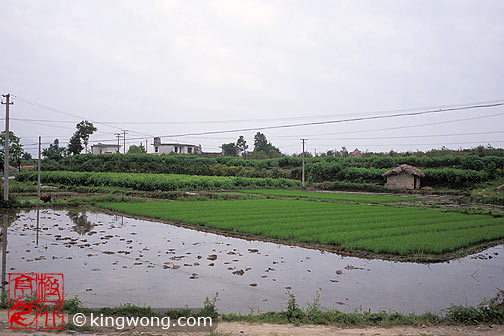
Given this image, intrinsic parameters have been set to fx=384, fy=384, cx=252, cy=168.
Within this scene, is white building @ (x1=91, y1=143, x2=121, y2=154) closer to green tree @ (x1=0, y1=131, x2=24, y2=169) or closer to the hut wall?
green tree @ (x1=0, y1=131, x2=24, y2=169)

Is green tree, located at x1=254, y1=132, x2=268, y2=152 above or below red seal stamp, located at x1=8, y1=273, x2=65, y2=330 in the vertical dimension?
above

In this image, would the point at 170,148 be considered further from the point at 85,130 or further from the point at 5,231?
the point at 5,231

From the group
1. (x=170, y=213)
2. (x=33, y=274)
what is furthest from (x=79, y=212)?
(x=33, y=274)

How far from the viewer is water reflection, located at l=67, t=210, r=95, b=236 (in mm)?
14383

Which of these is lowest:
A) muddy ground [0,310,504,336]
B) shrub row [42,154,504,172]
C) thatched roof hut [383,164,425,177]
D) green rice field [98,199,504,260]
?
muddy ground [0,310,504,336]

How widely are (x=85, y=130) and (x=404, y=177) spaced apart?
49813mm

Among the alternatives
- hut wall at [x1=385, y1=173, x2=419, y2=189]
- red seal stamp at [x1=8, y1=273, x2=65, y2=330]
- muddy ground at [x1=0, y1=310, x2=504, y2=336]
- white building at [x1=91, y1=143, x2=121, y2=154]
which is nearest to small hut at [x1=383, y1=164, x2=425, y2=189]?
hut wall at [x1=385, y1=173, x2=419, y2=189]

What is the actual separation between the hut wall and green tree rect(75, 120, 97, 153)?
1879 inches

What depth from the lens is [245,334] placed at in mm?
5043

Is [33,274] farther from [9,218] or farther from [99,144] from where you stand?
[99,144]

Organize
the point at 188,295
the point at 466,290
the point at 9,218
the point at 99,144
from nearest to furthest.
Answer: the point at 188,295, the point at 466,290, the point at 9,218, the point at 99,144

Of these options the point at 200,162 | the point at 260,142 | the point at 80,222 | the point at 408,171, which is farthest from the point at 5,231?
the point at 260,142

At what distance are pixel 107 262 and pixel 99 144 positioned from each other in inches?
2750

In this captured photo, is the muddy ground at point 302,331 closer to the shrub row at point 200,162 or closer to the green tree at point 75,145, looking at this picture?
the shrub row at point 200,162
